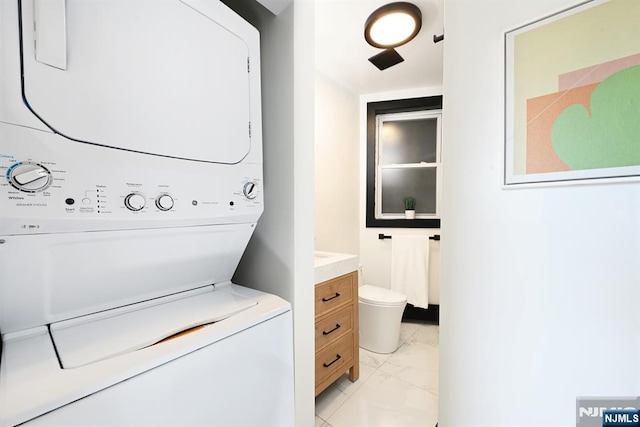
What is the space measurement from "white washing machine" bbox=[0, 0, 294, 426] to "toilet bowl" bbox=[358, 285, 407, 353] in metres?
1.47

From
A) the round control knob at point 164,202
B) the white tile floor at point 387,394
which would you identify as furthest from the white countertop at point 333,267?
the round control knob at point 164,202

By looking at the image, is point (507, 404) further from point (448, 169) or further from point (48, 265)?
point (48, 265)

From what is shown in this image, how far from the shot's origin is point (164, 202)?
0.75 metres

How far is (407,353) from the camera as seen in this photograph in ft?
7.45

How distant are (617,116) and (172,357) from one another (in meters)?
1.33

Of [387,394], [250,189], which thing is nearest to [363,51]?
[250,189]

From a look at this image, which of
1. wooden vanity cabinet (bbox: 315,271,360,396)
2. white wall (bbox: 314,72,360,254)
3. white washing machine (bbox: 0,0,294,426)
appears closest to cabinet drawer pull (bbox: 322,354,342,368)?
wooden vanity cabinet (bbox: 315,271,360,396)

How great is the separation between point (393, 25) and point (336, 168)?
4.06 ft

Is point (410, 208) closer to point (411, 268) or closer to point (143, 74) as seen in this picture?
point (411, 268)

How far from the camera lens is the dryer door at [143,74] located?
0.57 metres

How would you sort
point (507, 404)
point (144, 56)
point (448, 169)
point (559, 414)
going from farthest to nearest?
1. point (448, 169)
2. point (507, 404)
3. point (559, 414)
4. point (144, 56)

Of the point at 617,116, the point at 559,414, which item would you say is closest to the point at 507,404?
the point at 559,414

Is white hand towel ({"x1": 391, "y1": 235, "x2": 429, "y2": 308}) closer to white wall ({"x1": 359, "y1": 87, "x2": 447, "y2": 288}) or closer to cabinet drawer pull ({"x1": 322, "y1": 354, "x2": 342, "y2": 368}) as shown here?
white wall ({"x1": 359, "y1": 87, "x2": 447, "y2": 288})

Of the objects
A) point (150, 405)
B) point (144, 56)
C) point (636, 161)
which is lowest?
point (150, 405)
